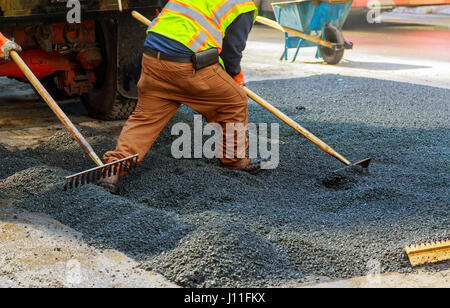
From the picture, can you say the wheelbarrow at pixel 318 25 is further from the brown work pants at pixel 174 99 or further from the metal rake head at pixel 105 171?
the metal rake head at pixel 105 171

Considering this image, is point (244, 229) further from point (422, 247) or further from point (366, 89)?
point (366, 89)

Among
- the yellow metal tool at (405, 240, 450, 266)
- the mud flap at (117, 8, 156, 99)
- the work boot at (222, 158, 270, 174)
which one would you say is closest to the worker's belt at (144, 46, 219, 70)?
the work boot at (222, 158, 270, 174)

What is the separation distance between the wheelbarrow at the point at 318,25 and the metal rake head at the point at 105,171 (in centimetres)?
579

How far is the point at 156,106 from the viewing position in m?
4.02

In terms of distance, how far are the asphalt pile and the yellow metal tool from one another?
5 cm

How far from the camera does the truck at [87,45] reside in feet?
15.1

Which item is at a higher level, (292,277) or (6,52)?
(6,52)

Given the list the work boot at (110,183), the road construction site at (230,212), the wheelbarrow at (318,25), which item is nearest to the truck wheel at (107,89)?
the road construction site at (230,212)

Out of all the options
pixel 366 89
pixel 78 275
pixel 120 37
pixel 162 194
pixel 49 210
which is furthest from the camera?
pixel 366 89

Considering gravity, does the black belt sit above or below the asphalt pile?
above

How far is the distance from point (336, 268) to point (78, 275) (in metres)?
1.20

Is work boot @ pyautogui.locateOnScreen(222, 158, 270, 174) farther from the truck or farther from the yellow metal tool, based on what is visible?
the truck

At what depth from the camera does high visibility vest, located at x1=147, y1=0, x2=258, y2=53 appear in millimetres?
3727

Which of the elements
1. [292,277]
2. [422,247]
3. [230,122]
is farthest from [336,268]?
[230,122]
